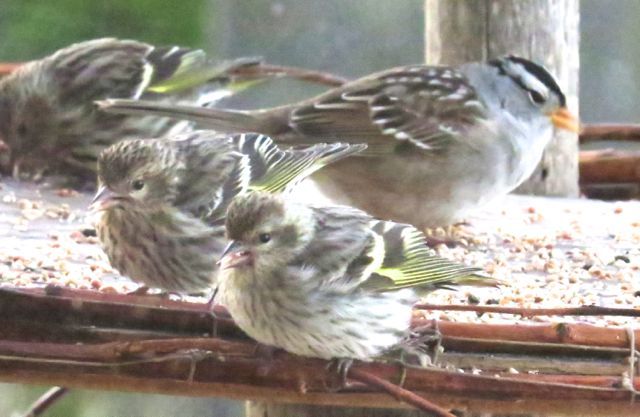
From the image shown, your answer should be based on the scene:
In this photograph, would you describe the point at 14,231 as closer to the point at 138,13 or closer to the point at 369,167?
the point at 369,167

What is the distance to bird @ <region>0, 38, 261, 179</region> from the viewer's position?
3943 millimetres

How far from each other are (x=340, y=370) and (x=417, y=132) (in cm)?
160

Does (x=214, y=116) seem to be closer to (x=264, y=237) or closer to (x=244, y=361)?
(x=264, y=237)

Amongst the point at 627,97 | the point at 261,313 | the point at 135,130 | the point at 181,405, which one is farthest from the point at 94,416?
the point at 261,313

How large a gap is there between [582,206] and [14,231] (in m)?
1.60

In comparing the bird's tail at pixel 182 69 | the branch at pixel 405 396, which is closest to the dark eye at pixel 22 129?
the bird's tail at pixel 182 69

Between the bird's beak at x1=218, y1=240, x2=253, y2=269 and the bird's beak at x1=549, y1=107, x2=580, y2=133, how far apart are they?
171 cm

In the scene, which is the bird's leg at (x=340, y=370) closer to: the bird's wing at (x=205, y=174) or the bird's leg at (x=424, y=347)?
the bird's leg at (x=424, y=347)

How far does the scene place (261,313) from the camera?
217 centimetres

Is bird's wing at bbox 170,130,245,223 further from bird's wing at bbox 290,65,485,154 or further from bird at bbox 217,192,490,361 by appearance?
bird's wing at bbox 290,65,485,154

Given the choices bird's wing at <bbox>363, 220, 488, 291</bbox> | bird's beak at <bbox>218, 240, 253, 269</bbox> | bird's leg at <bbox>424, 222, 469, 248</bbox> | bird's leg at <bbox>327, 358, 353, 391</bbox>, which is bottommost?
bird's leg at <bbox>424, 222, 469, 248</bbox>

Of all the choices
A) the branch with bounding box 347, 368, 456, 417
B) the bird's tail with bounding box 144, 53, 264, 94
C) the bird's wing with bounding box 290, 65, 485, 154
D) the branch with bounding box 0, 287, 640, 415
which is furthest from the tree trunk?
the branch with bounding box 347, 368, 456, 417

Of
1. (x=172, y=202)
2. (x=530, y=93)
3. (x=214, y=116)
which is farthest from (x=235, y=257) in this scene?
(x=530, y=93)

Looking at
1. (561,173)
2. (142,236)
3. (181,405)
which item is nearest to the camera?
(142,236)
